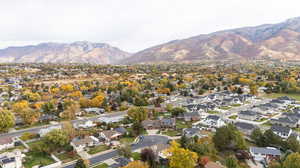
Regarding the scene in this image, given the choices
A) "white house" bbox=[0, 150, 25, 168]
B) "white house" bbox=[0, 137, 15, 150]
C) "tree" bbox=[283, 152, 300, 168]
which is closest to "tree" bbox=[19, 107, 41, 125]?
"white house" bbox=[0, 137, 15, 150]

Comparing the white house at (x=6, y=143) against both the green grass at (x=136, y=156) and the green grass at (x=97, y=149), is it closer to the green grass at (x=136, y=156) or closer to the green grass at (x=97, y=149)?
the green grass at (x=97, y=149)

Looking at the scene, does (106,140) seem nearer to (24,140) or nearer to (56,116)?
(24,140)

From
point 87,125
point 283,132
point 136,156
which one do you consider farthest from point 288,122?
point 87,125

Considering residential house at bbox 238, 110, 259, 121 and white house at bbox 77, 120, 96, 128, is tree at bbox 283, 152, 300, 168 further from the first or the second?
white house at bbox 77, 120, 96, 128

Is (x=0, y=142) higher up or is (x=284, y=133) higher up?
(x=0, y=142)

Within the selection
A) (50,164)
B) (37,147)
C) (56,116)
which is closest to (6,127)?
(56,116)
